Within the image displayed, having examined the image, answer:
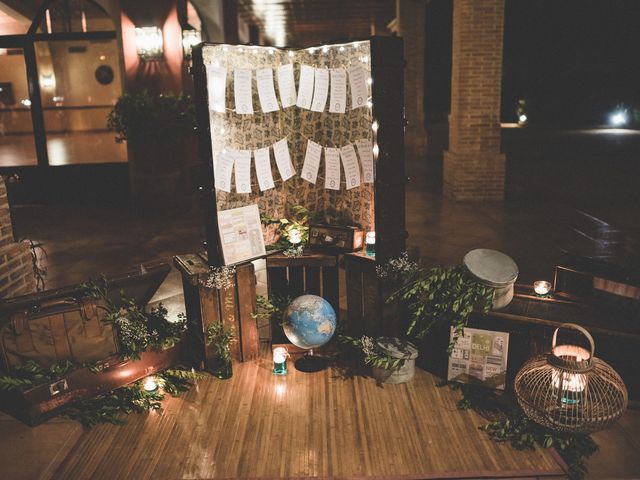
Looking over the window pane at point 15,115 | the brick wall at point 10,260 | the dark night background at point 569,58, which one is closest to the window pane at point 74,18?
the window pane at point 15,115

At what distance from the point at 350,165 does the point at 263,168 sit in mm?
722

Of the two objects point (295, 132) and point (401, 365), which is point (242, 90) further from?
point (401, 365)

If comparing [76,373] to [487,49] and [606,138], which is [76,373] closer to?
[487,49]

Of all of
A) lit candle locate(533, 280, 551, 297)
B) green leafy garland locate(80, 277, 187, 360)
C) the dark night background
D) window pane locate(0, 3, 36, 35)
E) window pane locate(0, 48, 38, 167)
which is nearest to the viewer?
green leafy garland locate(80, 277, 187, 360)

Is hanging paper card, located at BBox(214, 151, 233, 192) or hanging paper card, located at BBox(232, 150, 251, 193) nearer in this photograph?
hanging paper card, located at BBox(214, 151, 233, 192)

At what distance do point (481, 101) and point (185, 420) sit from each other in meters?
7.87

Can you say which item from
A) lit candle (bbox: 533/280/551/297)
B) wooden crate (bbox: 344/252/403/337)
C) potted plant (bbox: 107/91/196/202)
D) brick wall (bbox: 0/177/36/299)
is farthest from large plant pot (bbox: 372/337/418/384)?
potted plant (bbox: 107/91/196/202)

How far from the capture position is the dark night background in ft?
99.1

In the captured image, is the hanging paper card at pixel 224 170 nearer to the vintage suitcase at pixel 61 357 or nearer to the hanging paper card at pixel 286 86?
the hanging paper card at pixel 286 86

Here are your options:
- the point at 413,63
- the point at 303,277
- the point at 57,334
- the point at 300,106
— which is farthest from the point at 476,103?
the point at 57,334

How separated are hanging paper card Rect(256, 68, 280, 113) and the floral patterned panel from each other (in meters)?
0.06

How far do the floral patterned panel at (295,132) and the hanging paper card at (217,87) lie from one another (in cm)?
5

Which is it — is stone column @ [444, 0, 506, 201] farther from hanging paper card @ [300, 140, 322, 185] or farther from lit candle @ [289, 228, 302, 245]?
lit candle @ [289, 228, 302, 245]

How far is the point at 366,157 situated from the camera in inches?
190
